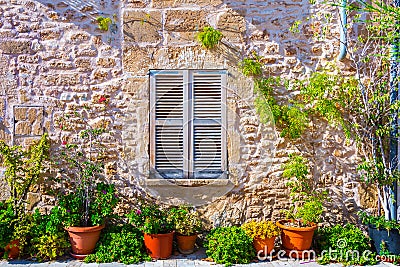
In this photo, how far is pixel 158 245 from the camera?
15.1 ft

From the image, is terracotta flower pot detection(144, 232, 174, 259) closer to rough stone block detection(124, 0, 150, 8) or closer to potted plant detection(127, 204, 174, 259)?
potted plant detection(127, 204, 174, 259)

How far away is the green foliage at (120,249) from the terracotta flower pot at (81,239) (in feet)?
0.31

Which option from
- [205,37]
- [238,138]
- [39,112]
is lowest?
[238,138]

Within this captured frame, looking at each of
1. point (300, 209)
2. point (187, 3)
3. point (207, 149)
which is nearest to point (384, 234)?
point (300, 209)

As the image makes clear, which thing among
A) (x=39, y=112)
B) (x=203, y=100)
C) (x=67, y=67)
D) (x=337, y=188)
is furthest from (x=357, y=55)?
A: (x=39, y=112)

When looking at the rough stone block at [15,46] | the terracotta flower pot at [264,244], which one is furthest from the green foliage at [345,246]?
the rough stone block at [15,46]

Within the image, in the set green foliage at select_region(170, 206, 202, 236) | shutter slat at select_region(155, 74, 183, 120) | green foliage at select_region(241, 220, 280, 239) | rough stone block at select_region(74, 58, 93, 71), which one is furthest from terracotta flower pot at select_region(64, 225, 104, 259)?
rough stone block at select_region(74, 58, 93, 71)

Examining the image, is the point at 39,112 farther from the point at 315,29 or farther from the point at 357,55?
the point at 357,55

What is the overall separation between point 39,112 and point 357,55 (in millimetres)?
3829

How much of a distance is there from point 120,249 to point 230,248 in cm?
119

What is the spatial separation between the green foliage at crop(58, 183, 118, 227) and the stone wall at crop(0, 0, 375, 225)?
0.28 m

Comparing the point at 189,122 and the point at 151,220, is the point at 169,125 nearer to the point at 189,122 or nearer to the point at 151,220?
the point at 189,122

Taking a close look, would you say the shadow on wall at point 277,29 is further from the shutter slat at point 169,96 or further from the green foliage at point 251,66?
the shutter slat at point 169,96

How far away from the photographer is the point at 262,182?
505cm
